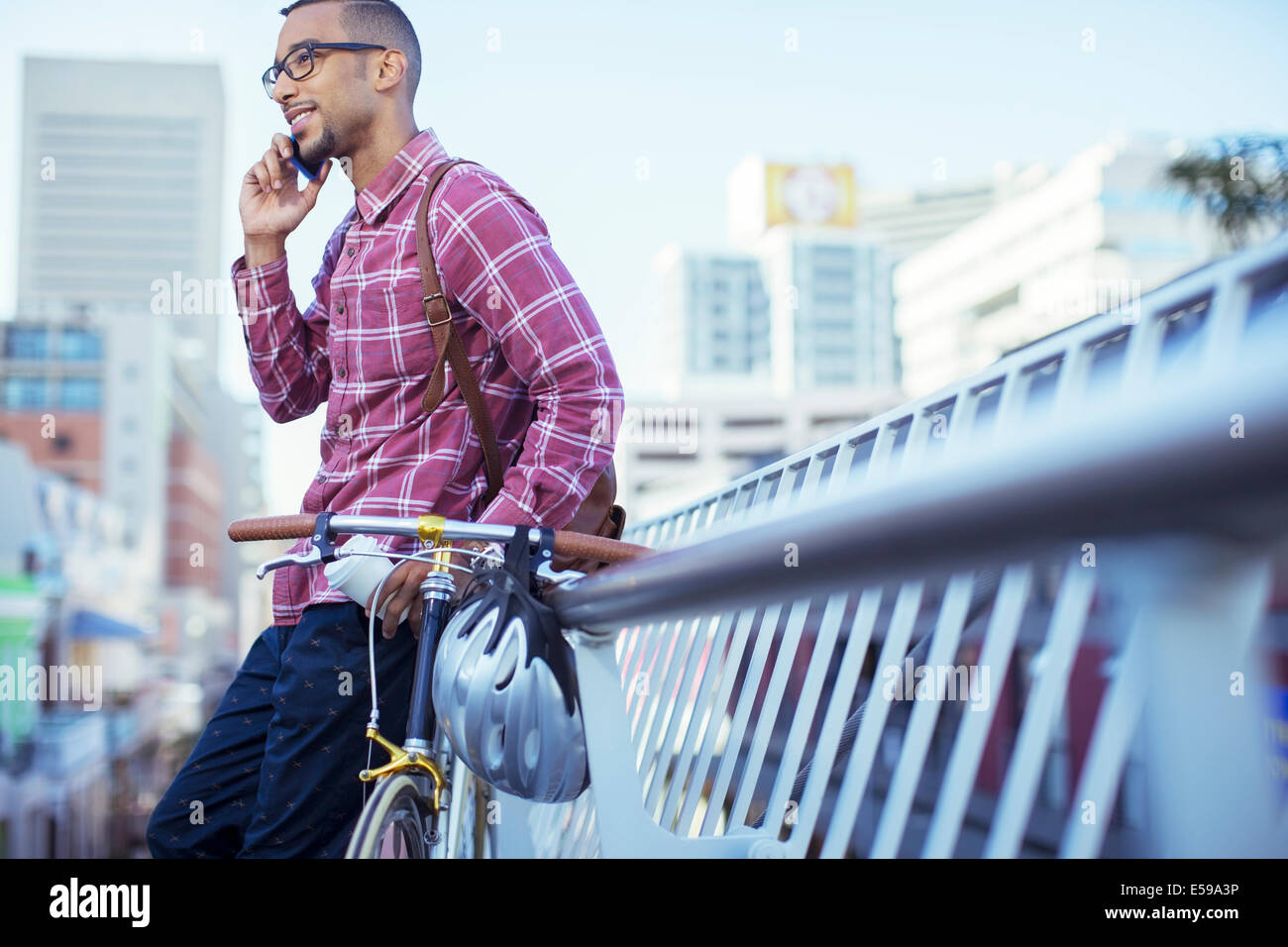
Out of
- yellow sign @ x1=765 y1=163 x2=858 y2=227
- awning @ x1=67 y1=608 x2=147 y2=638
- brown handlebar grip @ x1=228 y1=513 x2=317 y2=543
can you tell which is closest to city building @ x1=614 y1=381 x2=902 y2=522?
yellow sign @ x1=765 y1=163 x2=858 y2=227

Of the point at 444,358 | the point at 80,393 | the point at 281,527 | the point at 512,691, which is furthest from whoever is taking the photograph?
the point at 80,393

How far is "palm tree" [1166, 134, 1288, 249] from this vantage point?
11961mm

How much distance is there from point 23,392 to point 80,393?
8.54 feet

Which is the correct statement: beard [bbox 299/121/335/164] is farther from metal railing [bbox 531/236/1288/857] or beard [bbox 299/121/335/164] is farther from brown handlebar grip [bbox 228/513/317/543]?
metal railing [bbox 531/236/1288/857]

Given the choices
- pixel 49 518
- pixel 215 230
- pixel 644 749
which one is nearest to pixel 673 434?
pixel 49 518

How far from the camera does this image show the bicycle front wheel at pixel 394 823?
145 cm

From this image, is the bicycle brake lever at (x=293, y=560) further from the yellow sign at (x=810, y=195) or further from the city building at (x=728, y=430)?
the yellow sign at (x=810, y=195)

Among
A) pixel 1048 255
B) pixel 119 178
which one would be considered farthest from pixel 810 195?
pixel 119 178

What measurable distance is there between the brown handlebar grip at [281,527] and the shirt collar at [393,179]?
677 mm

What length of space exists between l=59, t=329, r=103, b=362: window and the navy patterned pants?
62.9 metres

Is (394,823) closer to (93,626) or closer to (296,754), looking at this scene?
(296,754)

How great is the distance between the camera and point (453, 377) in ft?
6.54

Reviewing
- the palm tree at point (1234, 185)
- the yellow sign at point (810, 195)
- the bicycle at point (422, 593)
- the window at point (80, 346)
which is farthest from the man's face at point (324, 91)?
the yellow sign at point (810, 195)

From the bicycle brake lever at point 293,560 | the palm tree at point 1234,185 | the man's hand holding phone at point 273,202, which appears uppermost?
the palm tree at point 1234,185
